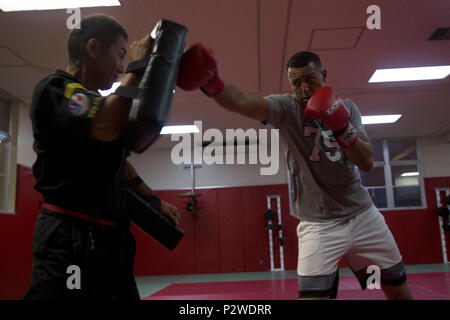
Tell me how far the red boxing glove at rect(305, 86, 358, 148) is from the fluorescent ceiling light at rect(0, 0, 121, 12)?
8.31 ft

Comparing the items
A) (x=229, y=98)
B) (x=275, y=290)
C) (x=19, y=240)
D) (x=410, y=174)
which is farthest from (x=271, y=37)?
(x=410, y=174)

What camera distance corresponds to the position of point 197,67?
151 centimetres

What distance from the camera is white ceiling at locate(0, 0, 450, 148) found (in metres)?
3.63

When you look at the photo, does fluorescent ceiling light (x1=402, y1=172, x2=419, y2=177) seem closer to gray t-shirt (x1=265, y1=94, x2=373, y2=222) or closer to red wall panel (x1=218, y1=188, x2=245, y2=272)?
red wall panel (x1=218, y1=188, x2=245, y2=272)

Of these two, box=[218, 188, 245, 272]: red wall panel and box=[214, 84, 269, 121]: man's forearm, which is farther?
box=[218, 188, 245, 272]: red wall panel

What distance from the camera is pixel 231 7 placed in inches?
142

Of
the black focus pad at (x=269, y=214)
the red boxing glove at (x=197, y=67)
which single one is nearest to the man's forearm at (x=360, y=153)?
the red boxing glove at (x=197, y=67)

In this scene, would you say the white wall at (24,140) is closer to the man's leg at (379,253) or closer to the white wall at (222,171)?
the white wall at (222,171)

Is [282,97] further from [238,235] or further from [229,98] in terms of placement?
[238,235]

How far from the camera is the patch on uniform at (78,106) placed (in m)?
1.08

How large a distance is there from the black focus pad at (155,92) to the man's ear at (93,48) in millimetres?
218

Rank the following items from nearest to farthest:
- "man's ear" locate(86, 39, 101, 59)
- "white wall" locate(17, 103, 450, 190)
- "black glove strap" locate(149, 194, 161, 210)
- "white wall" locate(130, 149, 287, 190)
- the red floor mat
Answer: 1. "man's ear" locate(86, 39, 101, 59)
2. "black glove strap" locate(149, 194, 161, 210)
3. the red floor mat
4. "white wall" locate(17, 103, 450, 190)
5. "white wall" locate(130, 149, 287, 190)

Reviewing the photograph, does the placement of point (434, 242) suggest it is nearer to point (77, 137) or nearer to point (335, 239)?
point (335, 239)

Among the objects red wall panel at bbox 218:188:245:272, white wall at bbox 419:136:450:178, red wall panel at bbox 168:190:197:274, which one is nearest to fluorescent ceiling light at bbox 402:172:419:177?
white wall at bbox 419:136:450:178
